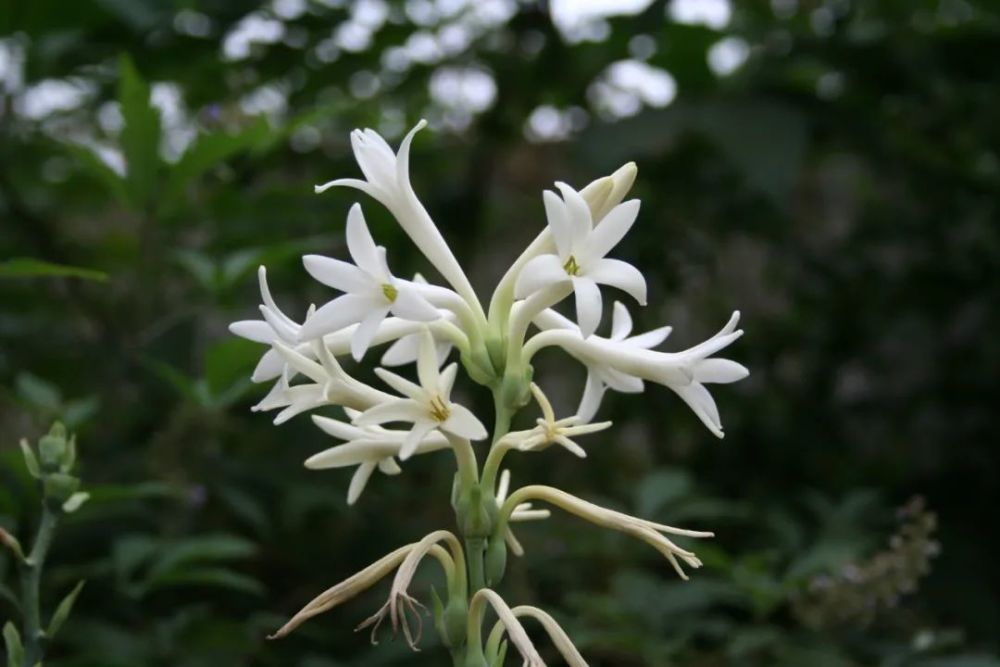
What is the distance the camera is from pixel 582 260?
43.7 inches

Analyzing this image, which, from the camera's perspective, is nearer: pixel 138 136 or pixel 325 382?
pixel 325 382

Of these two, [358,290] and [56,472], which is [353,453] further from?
[56,472]

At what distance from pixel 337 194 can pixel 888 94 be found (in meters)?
1.46

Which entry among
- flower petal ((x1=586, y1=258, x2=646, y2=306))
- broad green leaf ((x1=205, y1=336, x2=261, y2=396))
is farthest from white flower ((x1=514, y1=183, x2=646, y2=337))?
broad green leaf ((x1=205, y1=336, x2=261, y2=396))

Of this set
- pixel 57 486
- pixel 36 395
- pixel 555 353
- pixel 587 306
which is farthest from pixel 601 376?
pixel 555 353

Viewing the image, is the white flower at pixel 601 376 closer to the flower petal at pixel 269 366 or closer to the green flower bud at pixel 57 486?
the flower petal at pixel 269 366

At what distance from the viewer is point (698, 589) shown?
2006mm

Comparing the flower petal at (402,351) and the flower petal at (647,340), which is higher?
the flower petal at (647,340)

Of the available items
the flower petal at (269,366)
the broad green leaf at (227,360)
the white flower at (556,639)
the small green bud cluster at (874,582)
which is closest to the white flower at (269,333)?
the flower petal at (269,366)

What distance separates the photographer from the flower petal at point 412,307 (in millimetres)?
1021

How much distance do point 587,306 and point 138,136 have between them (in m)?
1.25

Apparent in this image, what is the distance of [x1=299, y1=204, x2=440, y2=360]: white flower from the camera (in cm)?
106

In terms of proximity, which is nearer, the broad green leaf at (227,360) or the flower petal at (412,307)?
the flower petal at (412,307)

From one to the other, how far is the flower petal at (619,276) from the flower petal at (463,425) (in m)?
0.18
